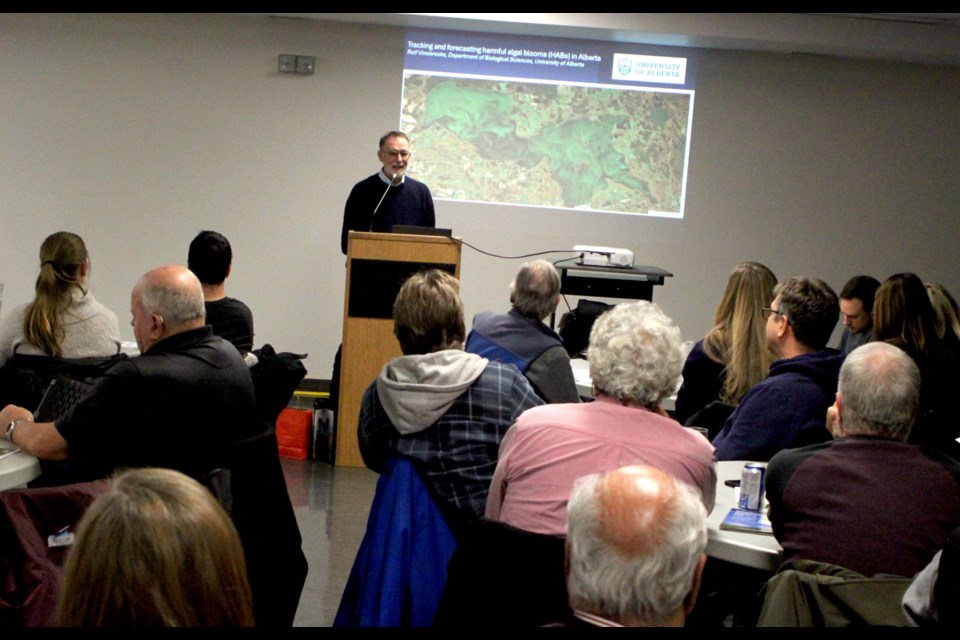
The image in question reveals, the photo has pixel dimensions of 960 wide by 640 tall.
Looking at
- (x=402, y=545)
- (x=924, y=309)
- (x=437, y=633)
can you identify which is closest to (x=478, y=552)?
(x=437, y=633)

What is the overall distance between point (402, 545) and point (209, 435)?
62 cm

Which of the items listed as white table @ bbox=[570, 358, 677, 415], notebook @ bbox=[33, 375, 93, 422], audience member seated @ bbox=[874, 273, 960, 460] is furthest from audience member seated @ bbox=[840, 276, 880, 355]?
notebook @ bbox=[33, 375, 93, 422]

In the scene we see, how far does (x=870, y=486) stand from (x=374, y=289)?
12.2 ft

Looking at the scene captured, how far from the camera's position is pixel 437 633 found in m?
2.29

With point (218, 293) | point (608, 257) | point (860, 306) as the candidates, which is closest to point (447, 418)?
point (218, 293)

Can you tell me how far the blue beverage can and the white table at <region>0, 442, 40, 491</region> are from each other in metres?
1.87

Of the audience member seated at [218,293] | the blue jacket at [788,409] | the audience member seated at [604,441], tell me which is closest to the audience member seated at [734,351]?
the blue jacket at [788,409]

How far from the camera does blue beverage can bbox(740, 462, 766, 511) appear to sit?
281 cm

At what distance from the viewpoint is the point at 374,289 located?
5789 millimetres

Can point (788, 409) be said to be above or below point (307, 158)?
below

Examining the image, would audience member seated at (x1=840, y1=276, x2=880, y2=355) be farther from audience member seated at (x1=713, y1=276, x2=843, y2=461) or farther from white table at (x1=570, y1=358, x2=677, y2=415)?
audience member seated at (x1=713, y1=276, x2=843, y2=461)

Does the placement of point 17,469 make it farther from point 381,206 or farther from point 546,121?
point 546,121

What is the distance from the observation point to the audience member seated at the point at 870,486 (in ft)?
7.73

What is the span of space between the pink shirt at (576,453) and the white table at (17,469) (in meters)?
1.26
